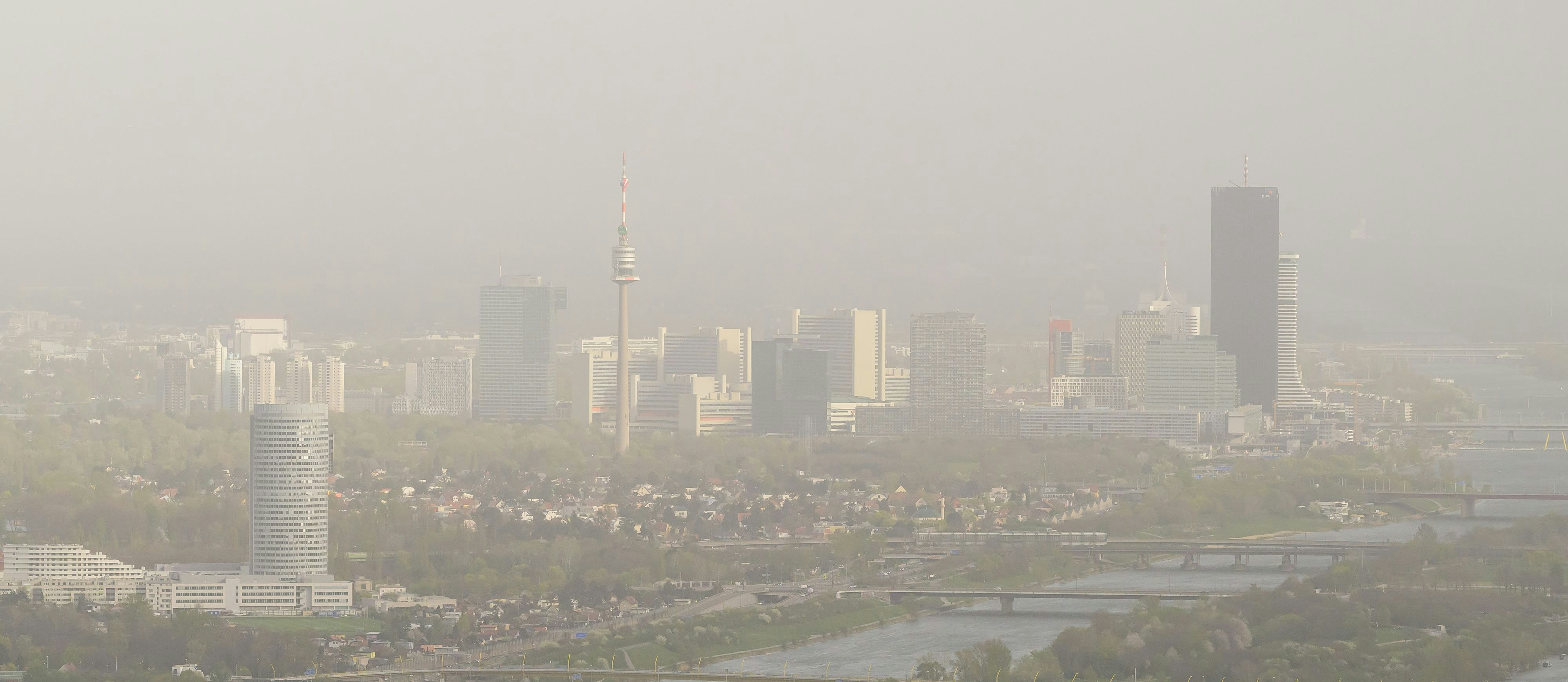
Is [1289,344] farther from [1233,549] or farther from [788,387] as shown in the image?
[1233,549]

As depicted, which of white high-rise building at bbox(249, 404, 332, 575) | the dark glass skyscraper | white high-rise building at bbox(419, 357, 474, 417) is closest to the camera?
white high-rise building at bbox(249, 404, 332, 575)

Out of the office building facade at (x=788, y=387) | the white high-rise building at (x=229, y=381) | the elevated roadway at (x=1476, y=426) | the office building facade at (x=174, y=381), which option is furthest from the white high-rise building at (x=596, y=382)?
the elevated roadway at (x=1476, y=426)

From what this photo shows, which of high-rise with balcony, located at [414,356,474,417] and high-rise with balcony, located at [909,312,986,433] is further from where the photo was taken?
high-rise with balcony, located at [414,356,474,417]

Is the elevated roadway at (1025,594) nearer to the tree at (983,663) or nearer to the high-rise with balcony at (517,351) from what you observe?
the tree at (983,663)

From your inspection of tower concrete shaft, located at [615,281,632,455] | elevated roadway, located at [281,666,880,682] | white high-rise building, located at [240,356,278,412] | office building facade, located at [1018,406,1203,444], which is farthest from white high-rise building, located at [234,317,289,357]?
elevated roadway, located at [281,666,880,682]

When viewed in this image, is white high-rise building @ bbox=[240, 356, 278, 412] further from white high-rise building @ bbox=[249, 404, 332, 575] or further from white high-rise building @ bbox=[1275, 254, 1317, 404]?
white high-rise building @ bbox=[249, 404, 332, 575]
